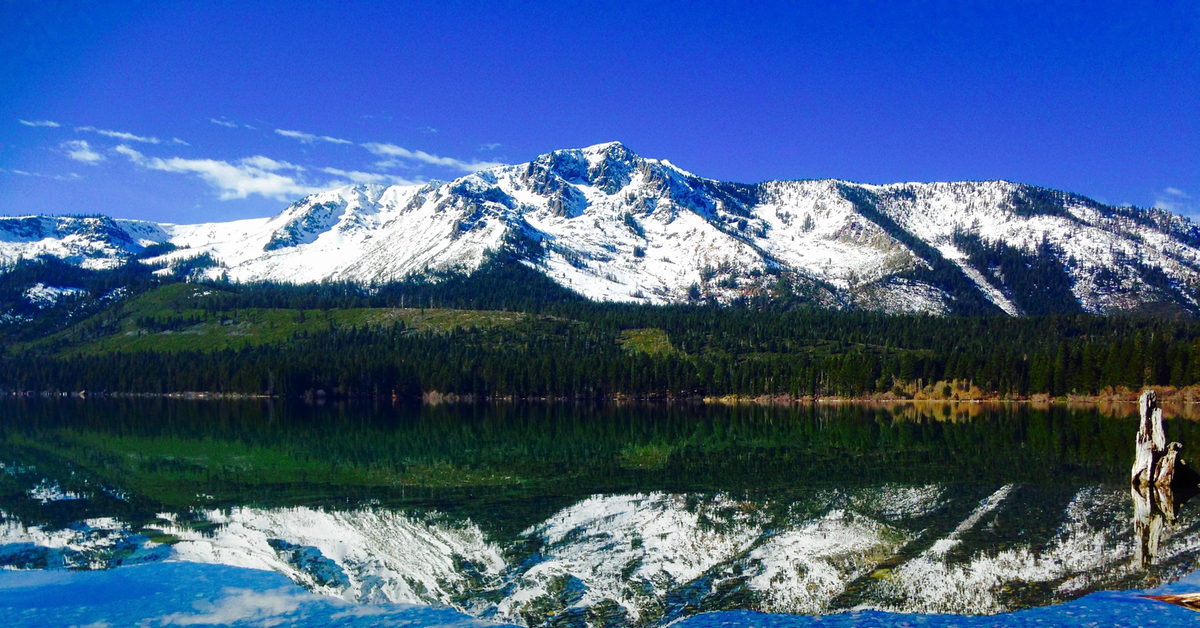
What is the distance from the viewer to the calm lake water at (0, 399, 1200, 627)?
25109 mm

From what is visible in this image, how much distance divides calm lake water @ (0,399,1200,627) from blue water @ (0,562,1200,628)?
12cm

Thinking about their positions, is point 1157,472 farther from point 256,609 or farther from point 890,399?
point 890,399

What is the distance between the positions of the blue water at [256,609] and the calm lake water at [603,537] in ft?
0.39

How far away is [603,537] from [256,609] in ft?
47.5

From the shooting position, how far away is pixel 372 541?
35.0 m

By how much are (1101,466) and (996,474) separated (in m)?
9.42

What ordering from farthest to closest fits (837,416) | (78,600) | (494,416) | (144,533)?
(494,416)
(837,416)
(144,533)
(78,600)

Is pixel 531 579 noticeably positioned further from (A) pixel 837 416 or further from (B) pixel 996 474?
(A) pixel 837 416

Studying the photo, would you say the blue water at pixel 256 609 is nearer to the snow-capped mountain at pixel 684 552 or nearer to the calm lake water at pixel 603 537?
the calm lake water at pixel 603 537

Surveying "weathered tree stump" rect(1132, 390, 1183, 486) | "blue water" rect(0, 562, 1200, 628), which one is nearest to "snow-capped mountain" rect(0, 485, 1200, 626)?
"blue water" rect(0, 562, 1200, 628)

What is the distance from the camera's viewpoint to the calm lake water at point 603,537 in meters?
25.1

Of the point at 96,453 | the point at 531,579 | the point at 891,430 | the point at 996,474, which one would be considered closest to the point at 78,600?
the point at 531,579

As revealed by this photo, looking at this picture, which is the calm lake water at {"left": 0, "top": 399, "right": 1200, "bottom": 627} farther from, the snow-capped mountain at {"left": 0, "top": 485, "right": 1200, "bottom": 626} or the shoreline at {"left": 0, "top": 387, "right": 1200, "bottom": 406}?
the shoreline at {"left": 0, "top": 387, "right": 1200, "bottom": 406}

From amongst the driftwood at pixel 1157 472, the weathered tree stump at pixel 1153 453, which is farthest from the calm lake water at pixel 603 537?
the weathered tree stump at pixel 1153 453
